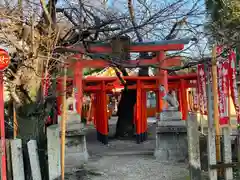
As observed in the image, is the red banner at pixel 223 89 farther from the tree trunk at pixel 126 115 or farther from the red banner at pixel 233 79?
the tree trunk at pixel 126 115

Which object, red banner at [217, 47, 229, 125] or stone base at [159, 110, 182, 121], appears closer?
red banner at [217, 47, 229, 125]

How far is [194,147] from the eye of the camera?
659cm

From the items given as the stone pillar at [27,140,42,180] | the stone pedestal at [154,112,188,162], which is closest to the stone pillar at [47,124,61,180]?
the stone pillar at [27,140,42,180]

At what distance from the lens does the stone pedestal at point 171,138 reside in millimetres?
10750

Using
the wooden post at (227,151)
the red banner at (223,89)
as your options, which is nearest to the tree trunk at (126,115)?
the red banner at (223,89)

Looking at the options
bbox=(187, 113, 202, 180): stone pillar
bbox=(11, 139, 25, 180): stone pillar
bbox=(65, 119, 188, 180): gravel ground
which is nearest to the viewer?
bbox=(11, 139, 25, 180): stone pillar

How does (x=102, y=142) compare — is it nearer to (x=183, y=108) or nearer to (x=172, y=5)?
(x=183, y=108)

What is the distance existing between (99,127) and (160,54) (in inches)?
184

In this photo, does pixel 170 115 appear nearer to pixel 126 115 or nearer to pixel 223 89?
pixel 223 89

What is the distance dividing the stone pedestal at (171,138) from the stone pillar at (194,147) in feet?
13.1

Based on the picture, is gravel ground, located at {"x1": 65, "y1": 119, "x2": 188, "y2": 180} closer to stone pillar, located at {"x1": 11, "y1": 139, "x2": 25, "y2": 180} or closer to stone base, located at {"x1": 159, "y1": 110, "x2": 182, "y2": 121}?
stone base, located at {"x1": 159, "y1": 110, "x2": 182, "y2": 121}

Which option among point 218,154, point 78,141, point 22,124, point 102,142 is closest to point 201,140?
point 218,154

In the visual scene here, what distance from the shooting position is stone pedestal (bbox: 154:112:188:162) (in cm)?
A: 1075

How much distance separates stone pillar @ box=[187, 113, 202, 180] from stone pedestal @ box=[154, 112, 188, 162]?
398cm
